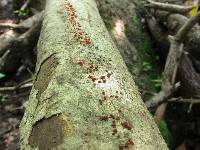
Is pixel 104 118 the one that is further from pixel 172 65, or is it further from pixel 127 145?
pixel 172 65

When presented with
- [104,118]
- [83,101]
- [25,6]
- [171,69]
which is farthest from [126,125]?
[25,6]

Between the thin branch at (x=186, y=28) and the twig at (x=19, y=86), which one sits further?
the twig at (x=19, y=86)

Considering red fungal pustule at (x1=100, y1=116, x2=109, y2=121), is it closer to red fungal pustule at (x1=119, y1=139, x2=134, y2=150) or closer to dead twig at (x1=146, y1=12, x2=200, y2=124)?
red fungal pustule at (x1=119, y1=139, x2=134, y2=150)

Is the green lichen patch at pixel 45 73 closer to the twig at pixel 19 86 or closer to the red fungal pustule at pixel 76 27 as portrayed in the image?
the red fungal pustule at pixel 76 27

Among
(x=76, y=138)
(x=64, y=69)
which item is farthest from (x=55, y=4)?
(x=76, y=138)

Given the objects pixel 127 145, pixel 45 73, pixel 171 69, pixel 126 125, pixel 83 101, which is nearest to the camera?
pixel 127 145

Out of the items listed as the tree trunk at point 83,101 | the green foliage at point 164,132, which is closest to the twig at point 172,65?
the green foliage at point 164,132

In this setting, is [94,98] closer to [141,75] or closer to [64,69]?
[64,69]

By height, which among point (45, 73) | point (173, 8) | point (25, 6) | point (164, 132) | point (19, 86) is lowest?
point (164, 132)
